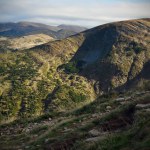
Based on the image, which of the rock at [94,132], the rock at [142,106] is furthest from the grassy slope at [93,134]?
the rock at [142,106]

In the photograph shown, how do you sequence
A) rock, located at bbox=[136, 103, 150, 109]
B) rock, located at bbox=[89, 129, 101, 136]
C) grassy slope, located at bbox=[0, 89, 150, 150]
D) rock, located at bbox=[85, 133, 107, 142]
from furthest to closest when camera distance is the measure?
1. rock, located at bbox=[136, 103, 150, 109]
2. rock, located at bbox=[89, 129, 101, 136]
3. rock, located at bbox=[85, 133, 107, 142]
4. grassy slope, located at bbox=[0, 89, 150, 150]

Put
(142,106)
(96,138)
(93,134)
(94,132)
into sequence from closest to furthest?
(96,138) < (93,134) < (94,132) < (142,106)

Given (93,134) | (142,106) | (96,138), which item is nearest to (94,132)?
(93,134)

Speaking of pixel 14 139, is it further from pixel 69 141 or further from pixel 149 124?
pixel 149 124

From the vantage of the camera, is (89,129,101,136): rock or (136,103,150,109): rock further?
(136,103,150,109): rock

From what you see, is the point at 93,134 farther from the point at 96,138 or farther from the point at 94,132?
the point at 96,138

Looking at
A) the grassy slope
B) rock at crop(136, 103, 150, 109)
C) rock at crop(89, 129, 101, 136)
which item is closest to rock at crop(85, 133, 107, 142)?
the grassy slope

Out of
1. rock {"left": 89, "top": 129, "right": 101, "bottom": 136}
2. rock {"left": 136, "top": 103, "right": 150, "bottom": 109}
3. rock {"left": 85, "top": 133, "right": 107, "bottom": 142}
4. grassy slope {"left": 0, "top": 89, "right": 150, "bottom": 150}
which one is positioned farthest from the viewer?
rock {"left": 136, "top": 103, "right": 150, "bottom": 109}

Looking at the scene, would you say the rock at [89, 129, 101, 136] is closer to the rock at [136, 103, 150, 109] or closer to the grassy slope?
the grassy slope

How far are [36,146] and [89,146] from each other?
3.28 m

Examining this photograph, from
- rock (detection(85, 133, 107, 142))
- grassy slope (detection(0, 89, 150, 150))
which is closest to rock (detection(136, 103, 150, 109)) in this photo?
grassy slope (detection(0, 89, 150, 150))

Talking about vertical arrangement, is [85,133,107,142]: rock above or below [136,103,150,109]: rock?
below

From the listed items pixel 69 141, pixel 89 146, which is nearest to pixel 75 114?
pixel 69 141

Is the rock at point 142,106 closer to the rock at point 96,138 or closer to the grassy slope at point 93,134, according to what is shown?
the grassy slope at point 93,134
